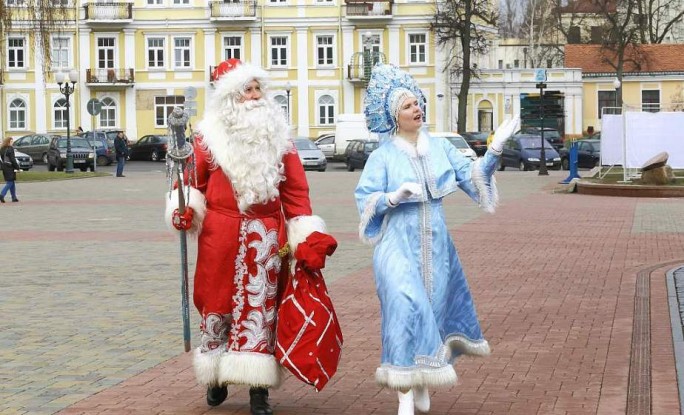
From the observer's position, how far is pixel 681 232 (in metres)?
19.5

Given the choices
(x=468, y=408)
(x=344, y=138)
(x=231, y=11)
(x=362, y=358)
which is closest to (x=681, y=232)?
(x=362, y=358)

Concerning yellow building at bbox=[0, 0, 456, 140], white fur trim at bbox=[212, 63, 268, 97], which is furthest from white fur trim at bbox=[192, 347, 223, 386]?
yellow building at bbox=[0, 0, 456, 140]

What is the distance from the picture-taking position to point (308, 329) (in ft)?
22.3

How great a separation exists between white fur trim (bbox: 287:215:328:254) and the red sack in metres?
0.08

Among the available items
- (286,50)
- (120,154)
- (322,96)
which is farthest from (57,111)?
(120,154)

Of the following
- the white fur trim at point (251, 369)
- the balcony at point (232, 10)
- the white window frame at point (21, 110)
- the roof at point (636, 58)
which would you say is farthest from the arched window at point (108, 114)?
the white fur trim at point (251, 369)

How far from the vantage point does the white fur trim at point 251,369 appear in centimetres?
685

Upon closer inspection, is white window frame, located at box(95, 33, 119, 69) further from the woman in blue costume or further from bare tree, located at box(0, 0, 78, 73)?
the woman in blue costume

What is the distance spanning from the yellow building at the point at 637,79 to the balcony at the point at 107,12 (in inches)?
993

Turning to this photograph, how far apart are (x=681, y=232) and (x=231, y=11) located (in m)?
53.8

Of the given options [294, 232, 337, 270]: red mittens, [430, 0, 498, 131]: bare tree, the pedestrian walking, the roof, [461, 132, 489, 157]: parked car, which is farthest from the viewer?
the roof

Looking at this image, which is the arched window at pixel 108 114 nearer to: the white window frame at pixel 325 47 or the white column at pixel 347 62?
the white window frame at pixel 325 47

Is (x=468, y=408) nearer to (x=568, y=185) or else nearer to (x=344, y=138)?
(x=568, y=185)

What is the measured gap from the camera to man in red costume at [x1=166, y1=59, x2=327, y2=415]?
273 inches
